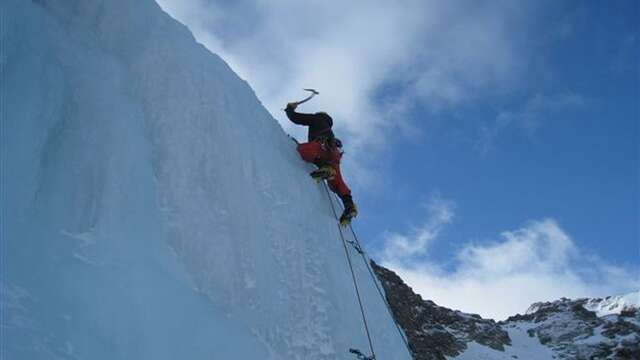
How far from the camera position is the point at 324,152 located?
314 inches

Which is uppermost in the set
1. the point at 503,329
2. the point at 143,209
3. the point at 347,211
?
the point at 503,329

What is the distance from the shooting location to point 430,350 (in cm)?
2061

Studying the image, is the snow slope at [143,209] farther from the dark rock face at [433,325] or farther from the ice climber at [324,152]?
the dark rock face at [433,325]

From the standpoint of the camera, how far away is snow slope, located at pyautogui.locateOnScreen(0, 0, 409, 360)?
3.65 metres

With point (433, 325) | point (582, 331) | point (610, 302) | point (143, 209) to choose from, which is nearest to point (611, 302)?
point (610, 302)

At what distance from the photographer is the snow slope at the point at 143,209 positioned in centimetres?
365

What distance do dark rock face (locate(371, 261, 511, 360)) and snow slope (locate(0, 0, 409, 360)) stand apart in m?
14.7

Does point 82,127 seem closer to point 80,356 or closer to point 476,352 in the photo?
point 80,356

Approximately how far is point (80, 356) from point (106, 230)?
37.1 inches

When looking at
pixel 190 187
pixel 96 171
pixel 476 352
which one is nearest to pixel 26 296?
pixel 96 171

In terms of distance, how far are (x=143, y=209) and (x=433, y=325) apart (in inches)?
820

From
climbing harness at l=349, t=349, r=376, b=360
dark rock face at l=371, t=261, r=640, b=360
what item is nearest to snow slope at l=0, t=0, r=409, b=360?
climbing harness at l=349, t=349, r=376, b=360

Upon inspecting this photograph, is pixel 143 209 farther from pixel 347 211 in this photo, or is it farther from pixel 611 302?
pixel 611 302

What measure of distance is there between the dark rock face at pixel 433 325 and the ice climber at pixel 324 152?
1283 centimetres
